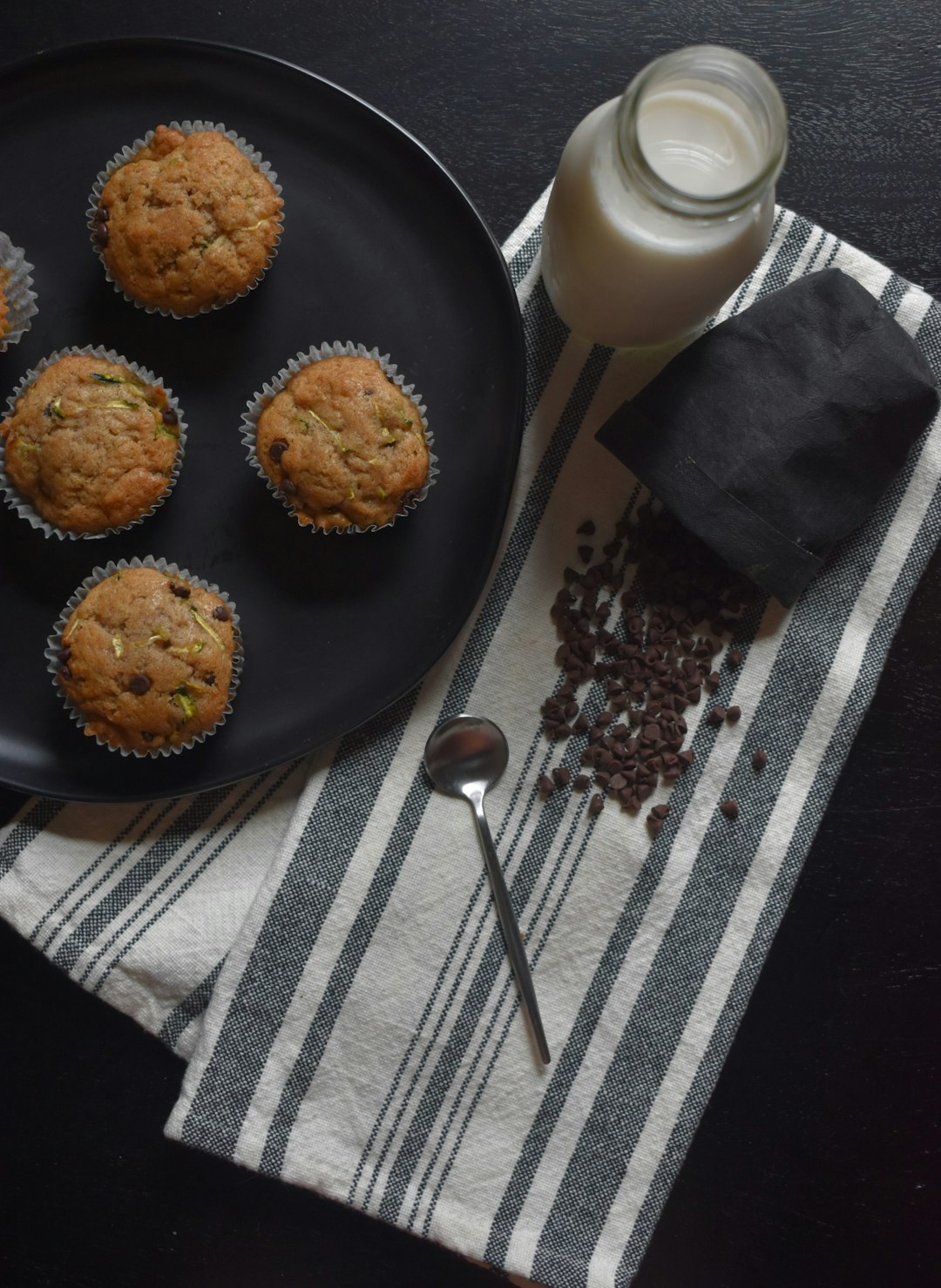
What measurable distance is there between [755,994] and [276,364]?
172cm

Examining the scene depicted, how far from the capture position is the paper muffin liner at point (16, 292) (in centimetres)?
185

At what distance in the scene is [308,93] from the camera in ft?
6.29

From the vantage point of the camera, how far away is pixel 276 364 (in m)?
1.95

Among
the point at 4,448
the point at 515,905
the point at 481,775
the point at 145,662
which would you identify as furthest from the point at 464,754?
the point at 4,448

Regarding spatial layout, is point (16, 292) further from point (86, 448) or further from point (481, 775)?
point (481, 775)

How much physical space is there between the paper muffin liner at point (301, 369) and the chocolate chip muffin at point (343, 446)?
0.04 m

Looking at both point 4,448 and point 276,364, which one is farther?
point 276,364

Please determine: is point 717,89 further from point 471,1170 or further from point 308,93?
point 471,1170

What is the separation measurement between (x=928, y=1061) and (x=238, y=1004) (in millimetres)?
1533

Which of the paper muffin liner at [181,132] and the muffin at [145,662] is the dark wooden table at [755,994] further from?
the muffin at [145,662]

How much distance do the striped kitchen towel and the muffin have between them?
0.24m

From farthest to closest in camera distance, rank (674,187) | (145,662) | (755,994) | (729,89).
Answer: (755,994)
(145,662)
(729,89)
(674,187)

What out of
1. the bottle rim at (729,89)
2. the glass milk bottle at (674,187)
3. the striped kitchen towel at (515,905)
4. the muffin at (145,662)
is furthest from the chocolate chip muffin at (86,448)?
the bottle rim at (729,89)

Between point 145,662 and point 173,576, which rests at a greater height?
point 173,576
